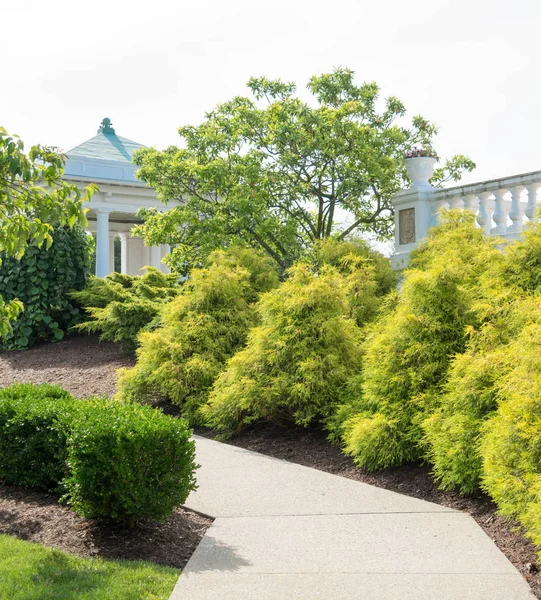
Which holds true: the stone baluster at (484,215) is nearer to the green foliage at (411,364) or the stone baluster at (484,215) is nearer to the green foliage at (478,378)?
the green foliage at (411,364)

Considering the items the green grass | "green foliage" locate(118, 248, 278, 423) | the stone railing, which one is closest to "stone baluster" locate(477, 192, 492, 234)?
the stone railing

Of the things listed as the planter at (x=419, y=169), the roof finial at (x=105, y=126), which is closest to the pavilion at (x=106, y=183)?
the roof finial at (x=105, y=126)

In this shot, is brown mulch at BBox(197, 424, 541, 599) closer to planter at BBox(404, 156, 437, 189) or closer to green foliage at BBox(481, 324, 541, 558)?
green foliage at BBox(481, 324, 541, 558)

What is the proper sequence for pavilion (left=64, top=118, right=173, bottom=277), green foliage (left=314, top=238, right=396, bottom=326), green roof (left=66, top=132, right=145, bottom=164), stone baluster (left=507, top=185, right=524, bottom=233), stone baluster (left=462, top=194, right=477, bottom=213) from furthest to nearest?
green roof (left=66, top=132, right=145, bottom=164)
pavilion (left=64, top=118, right=173, bottom=277)
stone baluster (left=462, top=194, right=477, bottom=213)
stone baluster (left=507, top=185, right=524, bottom=233)
green foliage (left=314, top=238, right=396, bottom=326)

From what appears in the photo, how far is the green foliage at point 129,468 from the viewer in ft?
15.4

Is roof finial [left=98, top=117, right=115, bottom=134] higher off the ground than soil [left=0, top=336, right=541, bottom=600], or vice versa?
roof finial [left=98, top=117, right=115, bottom=134]

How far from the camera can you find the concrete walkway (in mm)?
3955

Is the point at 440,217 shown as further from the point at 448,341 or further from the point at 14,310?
the point at 14,310

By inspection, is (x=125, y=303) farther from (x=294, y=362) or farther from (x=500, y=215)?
(x=500, y=215)

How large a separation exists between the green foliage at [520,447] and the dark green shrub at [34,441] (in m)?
3.10

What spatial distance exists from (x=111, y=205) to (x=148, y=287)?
12.0 metres

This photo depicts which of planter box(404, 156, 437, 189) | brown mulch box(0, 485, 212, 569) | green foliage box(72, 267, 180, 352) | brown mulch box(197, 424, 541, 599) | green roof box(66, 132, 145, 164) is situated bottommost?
brown mulch box(0, 485, 212, 569)

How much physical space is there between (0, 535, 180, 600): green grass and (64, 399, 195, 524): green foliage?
401 millimetres

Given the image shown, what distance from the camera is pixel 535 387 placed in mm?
4621
